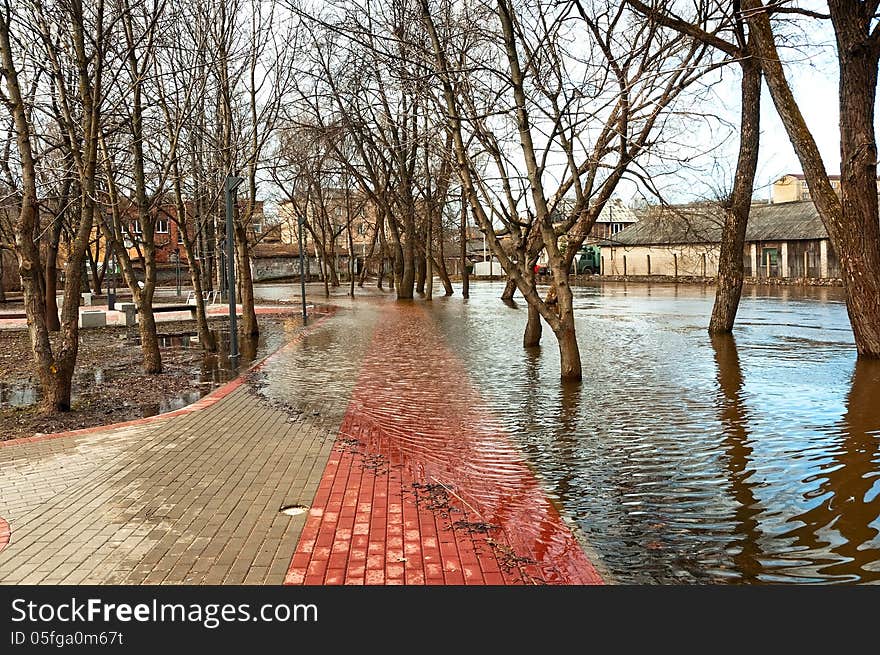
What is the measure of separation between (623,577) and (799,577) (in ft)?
3.33

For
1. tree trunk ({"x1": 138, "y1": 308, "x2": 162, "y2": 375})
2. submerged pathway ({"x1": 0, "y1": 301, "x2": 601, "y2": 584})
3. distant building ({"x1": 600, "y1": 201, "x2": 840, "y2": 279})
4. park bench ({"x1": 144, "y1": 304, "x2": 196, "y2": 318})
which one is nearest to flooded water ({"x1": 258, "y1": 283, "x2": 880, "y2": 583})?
submerged pathway ({"x1": 0, "y1": 301, "x2": 601, "y2": 584})

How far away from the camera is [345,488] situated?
6449mm

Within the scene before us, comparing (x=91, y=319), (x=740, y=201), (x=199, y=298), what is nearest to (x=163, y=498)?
(x=199, y=298)

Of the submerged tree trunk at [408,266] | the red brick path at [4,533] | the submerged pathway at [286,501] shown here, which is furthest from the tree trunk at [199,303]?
the submerged tree trunk at [408,266]

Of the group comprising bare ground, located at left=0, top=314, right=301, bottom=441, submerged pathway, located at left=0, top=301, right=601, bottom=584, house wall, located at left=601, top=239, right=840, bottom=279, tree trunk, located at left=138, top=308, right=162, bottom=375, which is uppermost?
house wall, located at left=601, top=239, right=840, bottom=279

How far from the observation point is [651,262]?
6184 centimetres

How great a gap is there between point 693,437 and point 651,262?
55.2 metres

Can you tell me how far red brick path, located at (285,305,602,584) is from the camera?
468 centimetres

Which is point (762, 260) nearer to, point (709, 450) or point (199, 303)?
point (199, 303)

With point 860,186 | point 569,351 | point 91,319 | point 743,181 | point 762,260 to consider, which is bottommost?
point 569,351

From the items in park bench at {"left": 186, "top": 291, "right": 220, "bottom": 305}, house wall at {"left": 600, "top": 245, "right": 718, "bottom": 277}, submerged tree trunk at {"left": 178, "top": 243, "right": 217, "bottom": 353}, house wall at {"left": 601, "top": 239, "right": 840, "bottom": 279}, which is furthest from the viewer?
house wall at {"left": 600, "top": 245, "right": 718, "bottom": 277}

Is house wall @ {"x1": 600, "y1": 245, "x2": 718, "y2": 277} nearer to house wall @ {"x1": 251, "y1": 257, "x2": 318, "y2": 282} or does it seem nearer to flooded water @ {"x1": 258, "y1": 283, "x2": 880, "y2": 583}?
house wall @ {"x1": 251, "y1": 257, "x2": 318, "y2": 282}

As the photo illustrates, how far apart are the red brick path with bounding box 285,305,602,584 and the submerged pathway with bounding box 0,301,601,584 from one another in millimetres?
16

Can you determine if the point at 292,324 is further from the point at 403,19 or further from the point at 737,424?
the point at 737,424
